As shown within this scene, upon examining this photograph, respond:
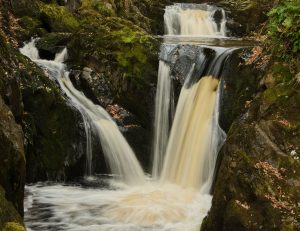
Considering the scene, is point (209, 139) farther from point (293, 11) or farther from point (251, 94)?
point (293, 11)

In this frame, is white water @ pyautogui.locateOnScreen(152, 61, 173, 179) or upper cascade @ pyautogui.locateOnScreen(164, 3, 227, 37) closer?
white water @ pyautogui.locateOnScreen(152, 61, 173, 179)

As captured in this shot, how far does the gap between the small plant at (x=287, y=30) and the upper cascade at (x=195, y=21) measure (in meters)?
10.7

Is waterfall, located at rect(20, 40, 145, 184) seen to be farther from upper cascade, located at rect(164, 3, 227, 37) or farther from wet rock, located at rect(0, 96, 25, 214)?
upper cascade, located at rect(164, 3, 227, 37)

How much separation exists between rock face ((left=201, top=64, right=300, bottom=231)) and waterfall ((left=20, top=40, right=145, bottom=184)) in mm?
3822

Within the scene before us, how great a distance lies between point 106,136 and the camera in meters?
10.3

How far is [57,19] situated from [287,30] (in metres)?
10.2

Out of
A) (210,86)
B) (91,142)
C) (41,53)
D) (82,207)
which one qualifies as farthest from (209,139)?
(41,53)

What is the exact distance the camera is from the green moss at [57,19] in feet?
50.9

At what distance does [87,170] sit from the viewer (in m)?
10.0

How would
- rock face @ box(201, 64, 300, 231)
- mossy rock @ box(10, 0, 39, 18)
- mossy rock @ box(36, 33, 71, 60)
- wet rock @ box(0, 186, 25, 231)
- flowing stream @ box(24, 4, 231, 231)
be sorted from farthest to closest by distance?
mossy rock @ box(10, 0, 39, 18), mossy rock @ box(36, 33, 71, 60), flowing stream @ box(24, 4, 231, 231), rock face @ box(201, 64, 300, 231), wet rock @ box(0, 186, 25, 231)

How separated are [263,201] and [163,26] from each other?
15072mm

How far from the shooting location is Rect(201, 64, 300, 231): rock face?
5.45 meters

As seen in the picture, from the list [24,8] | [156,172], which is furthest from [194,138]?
[24,8]

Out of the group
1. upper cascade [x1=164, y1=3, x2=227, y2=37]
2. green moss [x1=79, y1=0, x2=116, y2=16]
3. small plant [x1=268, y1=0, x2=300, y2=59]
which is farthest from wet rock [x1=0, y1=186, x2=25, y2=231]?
upper cascade [x1=164, y1=3, x2=227, y2=37]
